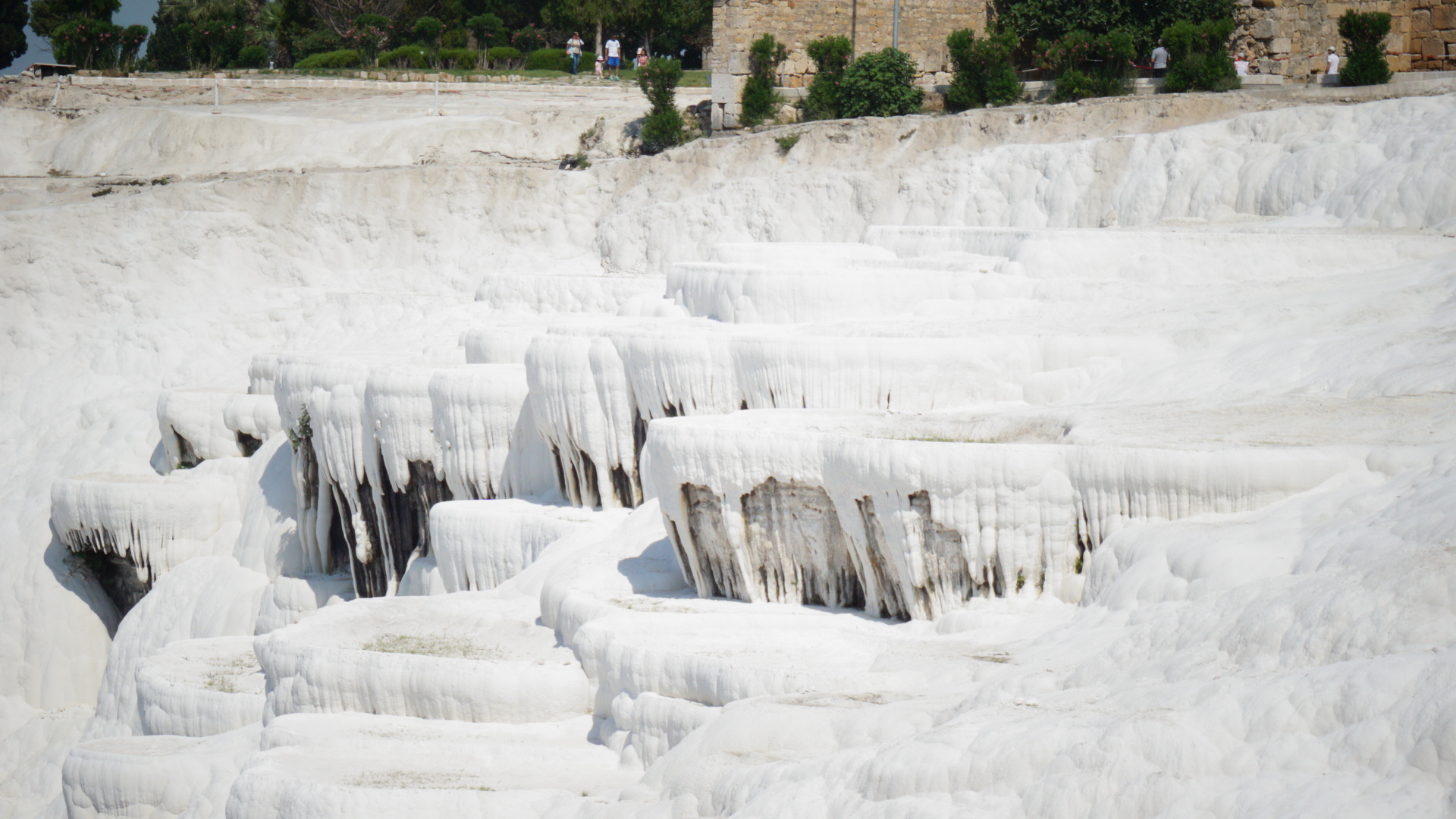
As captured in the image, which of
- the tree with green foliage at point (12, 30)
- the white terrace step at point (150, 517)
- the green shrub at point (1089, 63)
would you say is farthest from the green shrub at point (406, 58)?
the white terrace step at point (150, 517)

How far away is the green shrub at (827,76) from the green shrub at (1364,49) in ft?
24.6

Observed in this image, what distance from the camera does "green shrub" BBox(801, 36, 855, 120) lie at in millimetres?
24453

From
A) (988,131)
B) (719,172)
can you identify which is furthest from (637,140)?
(988,131)

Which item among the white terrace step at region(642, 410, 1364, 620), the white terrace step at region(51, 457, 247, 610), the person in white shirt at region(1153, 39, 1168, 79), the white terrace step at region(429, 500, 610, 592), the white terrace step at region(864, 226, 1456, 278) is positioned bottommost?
the white terrace step at region(51, 457, 247, 610)

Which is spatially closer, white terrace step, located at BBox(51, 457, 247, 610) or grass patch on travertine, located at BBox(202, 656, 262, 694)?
grass patch on travertine, located at BBox(202, 656, 262, 694)

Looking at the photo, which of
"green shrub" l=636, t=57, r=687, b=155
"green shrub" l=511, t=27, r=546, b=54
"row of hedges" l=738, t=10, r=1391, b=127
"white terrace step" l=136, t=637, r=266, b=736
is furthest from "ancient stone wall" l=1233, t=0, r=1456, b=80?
"green shrub" l=511, t=27, r=546, b=54

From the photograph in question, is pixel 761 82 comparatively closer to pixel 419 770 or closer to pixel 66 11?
pixel 419 770

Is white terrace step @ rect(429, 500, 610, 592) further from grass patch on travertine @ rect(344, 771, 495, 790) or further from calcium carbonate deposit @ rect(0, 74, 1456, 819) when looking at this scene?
grass patch on travertine @ rect(344, 771, 495, 790)

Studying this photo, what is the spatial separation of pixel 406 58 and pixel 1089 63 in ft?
58.2

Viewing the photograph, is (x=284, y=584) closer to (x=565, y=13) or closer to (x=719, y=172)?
(x=719, y=172)

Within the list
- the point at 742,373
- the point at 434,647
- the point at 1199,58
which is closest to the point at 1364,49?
the point at 1199,58

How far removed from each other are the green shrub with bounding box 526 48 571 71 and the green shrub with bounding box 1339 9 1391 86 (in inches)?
795

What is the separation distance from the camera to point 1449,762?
500 cm

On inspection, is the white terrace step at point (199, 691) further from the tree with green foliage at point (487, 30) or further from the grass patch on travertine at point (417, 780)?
the tree with green foliage at point (487, 30)
